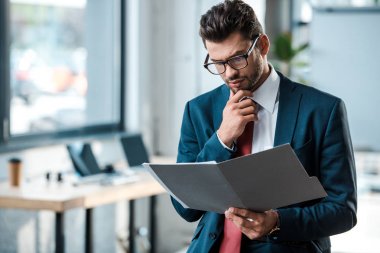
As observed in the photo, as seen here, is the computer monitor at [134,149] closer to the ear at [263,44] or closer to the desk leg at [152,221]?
the desk leg at [152,221]

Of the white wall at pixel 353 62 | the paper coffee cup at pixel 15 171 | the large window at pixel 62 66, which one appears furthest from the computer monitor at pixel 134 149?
the white wall at pixel 353 62

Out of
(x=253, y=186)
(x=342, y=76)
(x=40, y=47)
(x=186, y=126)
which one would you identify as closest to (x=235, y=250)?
(x=253, y=186)

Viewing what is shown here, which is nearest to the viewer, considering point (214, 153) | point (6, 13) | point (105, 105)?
point (214, 153)

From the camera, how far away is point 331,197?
1750 millimetres

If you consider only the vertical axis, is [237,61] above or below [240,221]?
above

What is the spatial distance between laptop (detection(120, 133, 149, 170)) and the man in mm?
2511

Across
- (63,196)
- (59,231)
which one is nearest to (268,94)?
(63,196)

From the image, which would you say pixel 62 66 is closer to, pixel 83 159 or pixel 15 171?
pixel 83 159

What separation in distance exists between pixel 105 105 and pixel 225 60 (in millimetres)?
3563

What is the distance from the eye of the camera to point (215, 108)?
1854 millimetres

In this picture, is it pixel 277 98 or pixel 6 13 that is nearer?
pixel 277 98

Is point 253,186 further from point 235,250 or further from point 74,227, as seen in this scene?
point 74,227

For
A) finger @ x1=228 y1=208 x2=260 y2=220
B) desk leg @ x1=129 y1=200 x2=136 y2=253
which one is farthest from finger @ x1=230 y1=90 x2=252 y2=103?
desk leg @ x1=129 y1=200 x2=136 y2=253

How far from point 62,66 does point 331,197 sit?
10.8 feet
